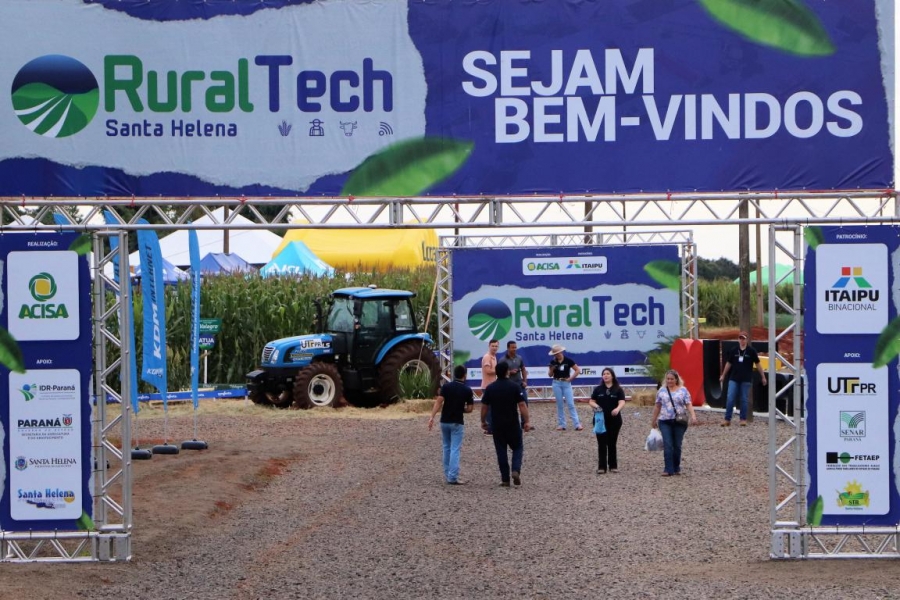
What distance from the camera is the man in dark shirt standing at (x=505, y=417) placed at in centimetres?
1777

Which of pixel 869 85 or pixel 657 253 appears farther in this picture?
pixel 657 253

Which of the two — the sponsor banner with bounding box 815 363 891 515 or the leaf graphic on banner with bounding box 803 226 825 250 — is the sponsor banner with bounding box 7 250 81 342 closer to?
the leaf graphic on banner with bounding box 803 226 825 250

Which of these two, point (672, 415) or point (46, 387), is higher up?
point (46, 387)

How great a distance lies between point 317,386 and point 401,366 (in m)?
1.94

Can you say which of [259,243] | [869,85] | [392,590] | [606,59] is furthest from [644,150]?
[259,243]

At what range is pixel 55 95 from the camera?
1277 centimetres

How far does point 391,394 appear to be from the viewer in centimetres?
2958

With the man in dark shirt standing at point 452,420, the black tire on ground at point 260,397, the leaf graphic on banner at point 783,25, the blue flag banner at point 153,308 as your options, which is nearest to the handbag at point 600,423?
the man in dark shirt standing at point 452,420

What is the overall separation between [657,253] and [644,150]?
1850 cm

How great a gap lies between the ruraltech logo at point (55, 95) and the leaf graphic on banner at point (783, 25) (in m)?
6.32

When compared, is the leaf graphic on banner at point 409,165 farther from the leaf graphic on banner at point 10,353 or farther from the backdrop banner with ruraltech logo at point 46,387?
the leaf graphic on banner at point 10,353

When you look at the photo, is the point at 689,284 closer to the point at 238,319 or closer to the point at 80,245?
the point at 238,319

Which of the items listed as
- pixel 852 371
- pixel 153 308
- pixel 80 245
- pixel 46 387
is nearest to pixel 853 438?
pixel 852 371

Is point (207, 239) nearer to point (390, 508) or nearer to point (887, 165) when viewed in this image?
point (390, 508)
